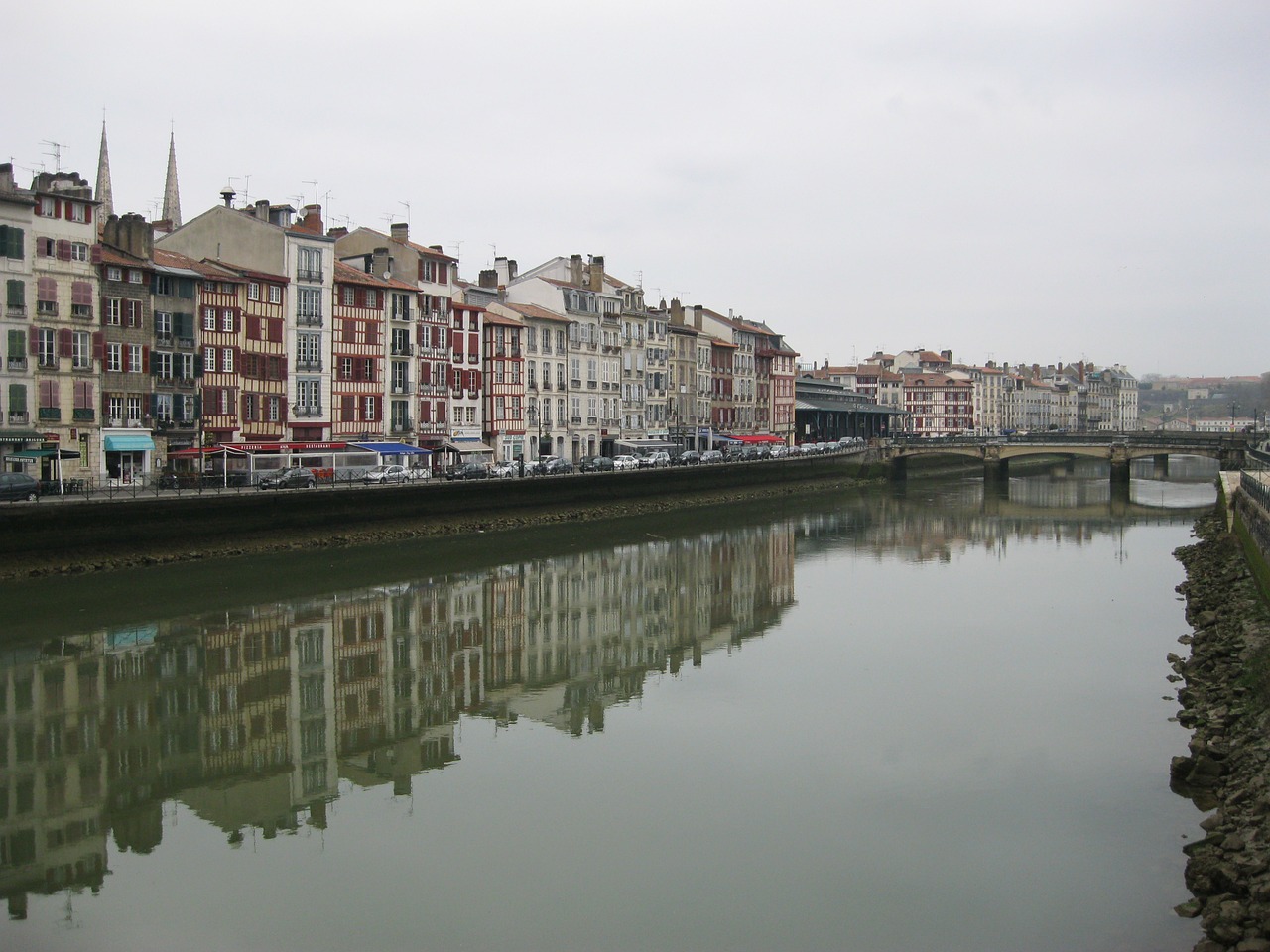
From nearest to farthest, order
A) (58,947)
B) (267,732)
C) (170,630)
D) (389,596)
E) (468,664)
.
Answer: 1. (58,947)
2. (267,732)
3. (468,664)
4. (170,630)
5. (389,596)

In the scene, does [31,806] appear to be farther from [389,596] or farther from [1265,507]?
[1265,507]

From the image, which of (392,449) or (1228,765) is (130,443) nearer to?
(392,449)

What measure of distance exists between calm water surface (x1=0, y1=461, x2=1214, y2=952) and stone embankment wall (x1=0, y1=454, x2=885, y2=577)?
59.5 inches

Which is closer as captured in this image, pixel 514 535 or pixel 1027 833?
pixel 1027 833

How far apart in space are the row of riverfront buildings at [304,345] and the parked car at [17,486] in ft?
8.91

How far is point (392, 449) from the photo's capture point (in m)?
44.8

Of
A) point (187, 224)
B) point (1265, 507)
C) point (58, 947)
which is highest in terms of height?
point (187, 224)

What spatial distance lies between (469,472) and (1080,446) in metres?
38.5

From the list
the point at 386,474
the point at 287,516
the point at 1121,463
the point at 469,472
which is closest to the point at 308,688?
the point at 287,516

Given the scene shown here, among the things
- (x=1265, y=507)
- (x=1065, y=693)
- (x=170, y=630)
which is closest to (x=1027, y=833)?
(x=1065, y=693)

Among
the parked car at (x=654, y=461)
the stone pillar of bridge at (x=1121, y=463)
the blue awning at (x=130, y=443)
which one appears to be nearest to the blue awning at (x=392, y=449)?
the blue awning at (x=130, y=443)

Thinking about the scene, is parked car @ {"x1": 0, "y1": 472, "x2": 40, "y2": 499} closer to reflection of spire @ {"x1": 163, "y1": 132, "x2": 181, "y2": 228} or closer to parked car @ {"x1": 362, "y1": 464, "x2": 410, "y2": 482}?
parked car @ {"x1": 362, "y1": 464, "x2": 410, "y2": 482}

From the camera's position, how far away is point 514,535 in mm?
40031

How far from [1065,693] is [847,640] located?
17.1 ft
